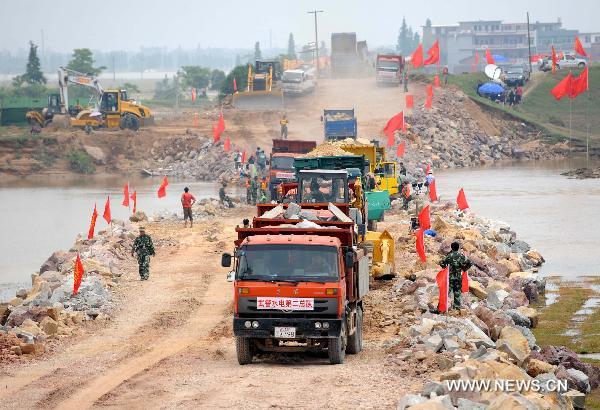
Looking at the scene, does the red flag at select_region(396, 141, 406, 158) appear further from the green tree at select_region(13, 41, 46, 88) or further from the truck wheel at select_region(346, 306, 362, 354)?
the green tree at select_region(13, 41, 46, 88)

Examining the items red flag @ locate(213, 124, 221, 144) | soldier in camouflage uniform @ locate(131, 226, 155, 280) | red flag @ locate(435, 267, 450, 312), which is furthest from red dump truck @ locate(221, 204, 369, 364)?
red flag @ locate(213, 124, 221, 144)

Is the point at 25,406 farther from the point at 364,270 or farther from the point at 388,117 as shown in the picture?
the point at 388,117

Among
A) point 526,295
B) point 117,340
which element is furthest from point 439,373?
point 526,295

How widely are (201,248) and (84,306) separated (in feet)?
33.2

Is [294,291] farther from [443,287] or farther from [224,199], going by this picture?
[224,199]

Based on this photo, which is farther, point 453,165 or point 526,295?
point 453,165

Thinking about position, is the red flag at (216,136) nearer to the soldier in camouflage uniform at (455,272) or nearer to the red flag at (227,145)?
the red flag at (227,145)

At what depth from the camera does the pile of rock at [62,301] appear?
22.2 metres

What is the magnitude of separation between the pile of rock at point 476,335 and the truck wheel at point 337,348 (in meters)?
0.82

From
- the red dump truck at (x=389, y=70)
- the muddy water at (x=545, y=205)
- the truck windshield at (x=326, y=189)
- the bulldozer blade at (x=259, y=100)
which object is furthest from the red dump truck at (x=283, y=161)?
the red dump truck at (x=389, y=70)

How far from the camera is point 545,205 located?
52906mm

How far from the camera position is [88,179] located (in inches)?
2849
